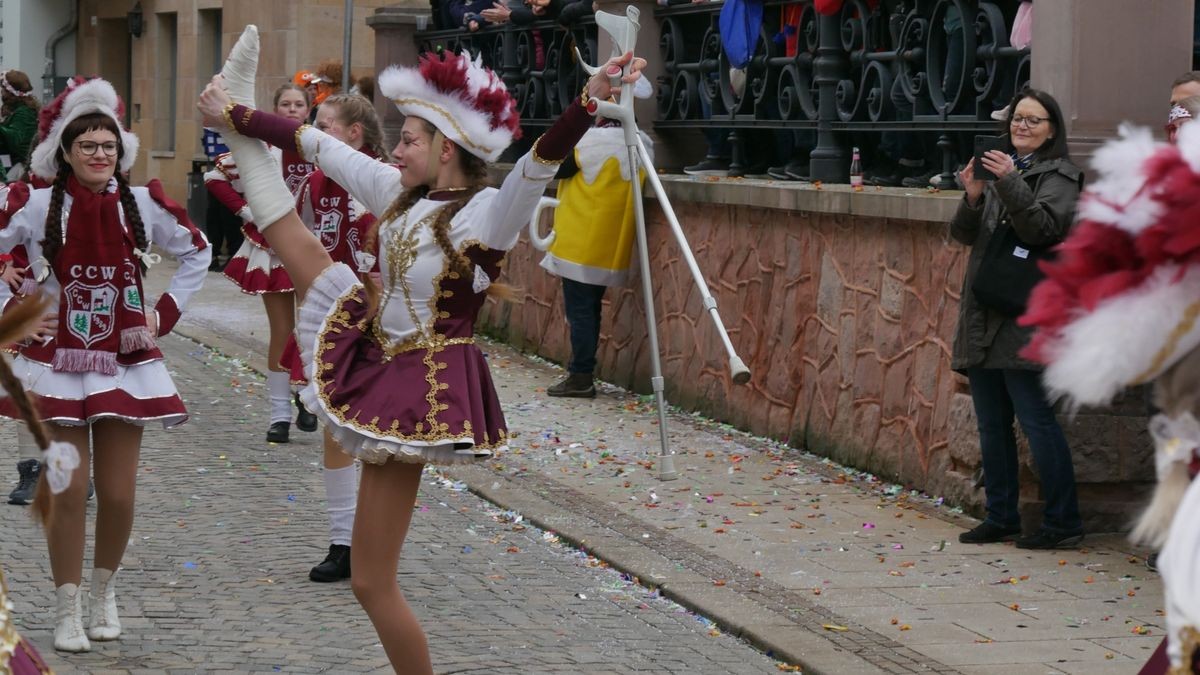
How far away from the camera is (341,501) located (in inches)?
287

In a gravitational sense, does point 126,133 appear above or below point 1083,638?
above

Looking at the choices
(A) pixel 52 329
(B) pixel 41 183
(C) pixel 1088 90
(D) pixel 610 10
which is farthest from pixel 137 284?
(D) pixel 610 10

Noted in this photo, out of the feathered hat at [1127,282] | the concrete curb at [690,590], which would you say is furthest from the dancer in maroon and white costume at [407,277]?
the feathered hat at [1127,282]

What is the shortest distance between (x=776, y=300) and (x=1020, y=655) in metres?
4.52

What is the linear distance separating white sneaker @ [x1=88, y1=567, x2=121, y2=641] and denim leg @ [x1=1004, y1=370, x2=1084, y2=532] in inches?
145

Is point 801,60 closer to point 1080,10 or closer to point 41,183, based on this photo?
point 1080,10

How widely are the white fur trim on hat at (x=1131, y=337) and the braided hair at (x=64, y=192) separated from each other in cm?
452

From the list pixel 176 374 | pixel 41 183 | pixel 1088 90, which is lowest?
pixel 176 374

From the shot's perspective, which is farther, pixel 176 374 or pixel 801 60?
pixel 176 374

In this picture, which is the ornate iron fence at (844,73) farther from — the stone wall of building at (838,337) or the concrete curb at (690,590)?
the concrete curb at (690,590)

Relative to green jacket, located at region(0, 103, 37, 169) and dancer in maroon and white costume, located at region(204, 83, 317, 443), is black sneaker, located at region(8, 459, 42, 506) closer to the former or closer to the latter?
dancer in maroon and white costume, located at region(204, 83, 317, 443)

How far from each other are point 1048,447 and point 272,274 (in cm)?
459

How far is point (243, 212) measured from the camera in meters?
10.5

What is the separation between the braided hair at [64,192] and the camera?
21.4 feet
